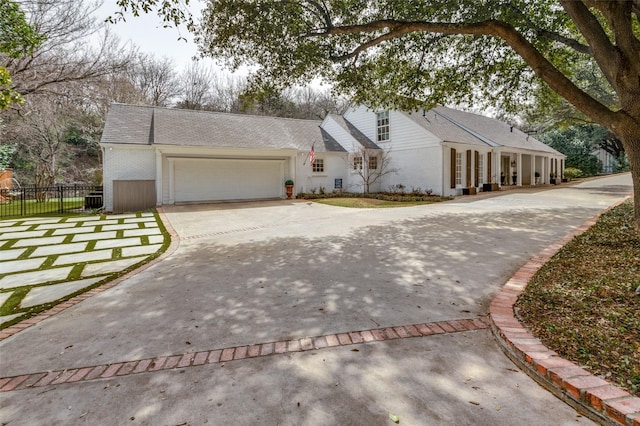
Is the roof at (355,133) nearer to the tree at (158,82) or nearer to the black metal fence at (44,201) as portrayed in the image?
the black metal fence at (44,201)

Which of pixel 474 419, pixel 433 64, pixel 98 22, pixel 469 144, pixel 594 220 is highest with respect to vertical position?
pixel 98 22

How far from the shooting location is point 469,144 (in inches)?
703

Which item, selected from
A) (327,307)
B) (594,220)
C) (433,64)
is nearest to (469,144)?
(433,64)

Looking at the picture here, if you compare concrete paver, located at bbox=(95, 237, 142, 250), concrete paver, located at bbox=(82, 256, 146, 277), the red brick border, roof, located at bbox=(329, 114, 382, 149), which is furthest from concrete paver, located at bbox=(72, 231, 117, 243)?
roof, located at bbox=(329, 114, 382, 149)

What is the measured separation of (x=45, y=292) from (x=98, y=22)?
448 inches

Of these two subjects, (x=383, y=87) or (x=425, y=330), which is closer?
(x=425, y=330)

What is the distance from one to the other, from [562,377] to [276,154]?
627 inches

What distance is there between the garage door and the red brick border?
45.1 ft

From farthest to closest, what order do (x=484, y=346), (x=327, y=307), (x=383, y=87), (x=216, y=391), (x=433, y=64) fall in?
(x=383, y=87) → (x=433, y=64) → (x=327, y=307) → (x=484, y=346) → (x=216, y=391)

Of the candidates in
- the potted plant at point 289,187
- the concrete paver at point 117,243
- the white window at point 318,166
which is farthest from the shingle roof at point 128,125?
the white window at point 318,166

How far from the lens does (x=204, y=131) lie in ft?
54.3

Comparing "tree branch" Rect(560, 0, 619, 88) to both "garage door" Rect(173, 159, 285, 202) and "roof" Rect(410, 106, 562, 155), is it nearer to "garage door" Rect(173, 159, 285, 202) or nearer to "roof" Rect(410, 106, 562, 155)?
"roof" Rect(410, 106, 562, 155)

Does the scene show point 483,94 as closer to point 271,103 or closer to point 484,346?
point 484,346

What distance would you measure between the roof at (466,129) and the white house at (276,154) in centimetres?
13
